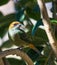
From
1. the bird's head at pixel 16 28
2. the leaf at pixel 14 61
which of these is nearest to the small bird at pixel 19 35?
the bird's head at pixel 16 28

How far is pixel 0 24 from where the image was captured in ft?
3.13

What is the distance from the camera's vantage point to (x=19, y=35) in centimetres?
87

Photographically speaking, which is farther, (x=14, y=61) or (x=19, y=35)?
(x=14, y=61)

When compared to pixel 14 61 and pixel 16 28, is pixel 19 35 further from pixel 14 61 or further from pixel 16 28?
pixel 14 61

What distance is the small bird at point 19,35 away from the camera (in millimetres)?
849

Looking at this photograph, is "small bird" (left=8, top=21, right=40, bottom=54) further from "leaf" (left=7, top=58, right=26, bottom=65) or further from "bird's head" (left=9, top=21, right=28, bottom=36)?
"leaf" (left=7, top=58, right=26, bottom=65)

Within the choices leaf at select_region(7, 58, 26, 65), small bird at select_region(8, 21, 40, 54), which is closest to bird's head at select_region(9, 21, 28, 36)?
small bird at select_region(8, 21, 40, 54)

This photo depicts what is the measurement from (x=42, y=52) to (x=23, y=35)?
0.20 m

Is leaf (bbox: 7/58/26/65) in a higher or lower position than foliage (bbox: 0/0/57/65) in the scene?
lower

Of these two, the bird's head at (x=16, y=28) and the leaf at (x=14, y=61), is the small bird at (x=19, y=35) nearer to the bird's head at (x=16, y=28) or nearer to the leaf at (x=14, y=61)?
the bird's head at (x=16, y=28)

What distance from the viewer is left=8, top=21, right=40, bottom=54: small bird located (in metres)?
0.85

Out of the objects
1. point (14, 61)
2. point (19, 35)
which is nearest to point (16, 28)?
point (19, 35)

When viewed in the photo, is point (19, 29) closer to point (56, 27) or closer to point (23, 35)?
point (23, 35)

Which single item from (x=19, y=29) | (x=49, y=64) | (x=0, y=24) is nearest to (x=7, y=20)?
(x=0, y=24)
